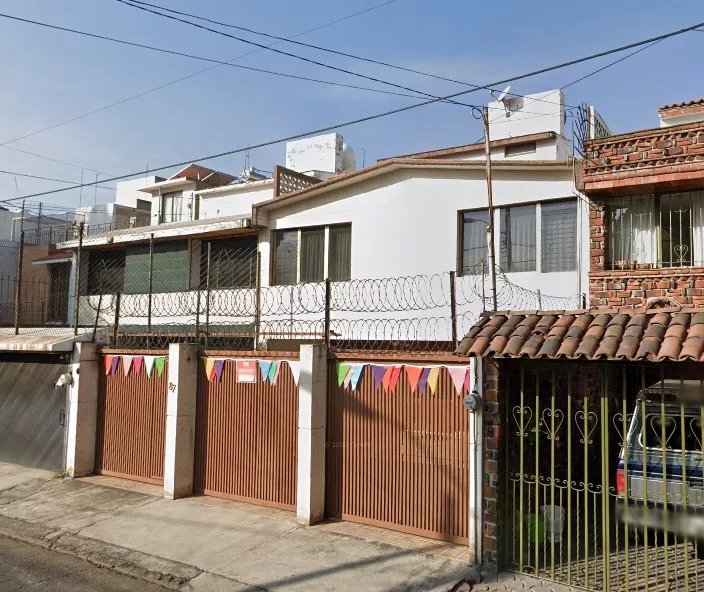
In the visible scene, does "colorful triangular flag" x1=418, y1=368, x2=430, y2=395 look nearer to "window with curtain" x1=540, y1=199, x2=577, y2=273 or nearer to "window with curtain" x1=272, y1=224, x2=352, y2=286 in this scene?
"window with curtain" x1=540, y1=199, x2=577, y2=273

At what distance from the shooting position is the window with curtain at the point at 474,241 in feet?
41.2

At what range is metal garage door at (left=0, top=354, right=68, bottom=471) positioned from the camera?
11312 mm

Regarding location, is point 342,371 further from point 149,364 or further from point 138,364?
point 138,364

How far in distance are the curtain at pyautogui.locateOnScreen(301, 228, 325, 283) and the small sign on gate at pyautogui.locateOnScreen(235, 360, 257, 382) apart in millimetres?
5798

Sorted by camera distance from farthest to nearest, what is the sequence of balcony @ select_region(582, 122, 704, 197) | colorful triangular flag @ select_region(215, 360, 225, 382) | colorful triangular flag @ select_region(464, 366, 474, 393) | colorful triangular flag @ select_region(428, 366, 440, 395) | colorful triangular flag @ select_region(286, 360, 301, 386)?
1. colorful triangular flag @ select_region(215, 360, 225, 382)
2. balcony @ select_region(582, 122, 704, 197)
3. colorful triangular flag @ select_region(286, 360, 301, 386)
4. colorful triangular flag @ select_region(428, 366, 440, 395)
5. colorful triangular flag @ select_region(464, 366, 474, 393)

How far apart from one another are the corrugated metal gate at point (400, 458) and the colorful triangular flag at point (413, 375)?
0.07 meters

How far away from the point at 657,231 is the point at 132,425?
938 cm

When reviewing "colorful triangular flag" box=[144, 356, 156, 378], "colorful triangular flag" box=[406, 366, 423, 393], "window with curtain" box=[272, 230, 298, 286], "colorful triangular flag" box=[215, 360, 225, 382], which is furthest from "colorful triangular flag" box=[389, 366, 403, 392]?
"window with curtain" box=[272, 230, 298, 286]

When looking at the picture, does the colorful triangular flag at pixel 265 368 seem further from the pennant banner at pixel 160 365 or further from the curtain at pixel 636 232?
the curtain at pixel 636 232

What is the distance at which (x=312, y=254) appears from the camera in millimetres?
14883

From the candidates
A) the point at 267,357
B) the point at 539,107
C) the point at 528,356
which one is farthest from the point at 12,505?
the point at 539,107

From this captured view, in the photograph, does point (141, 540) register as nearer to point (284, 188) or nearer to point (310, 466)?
point (310, 466)

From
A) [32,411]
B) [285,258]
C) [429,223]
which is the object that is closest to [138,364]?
[32,411]

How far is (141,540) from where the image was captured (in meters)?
7.52
